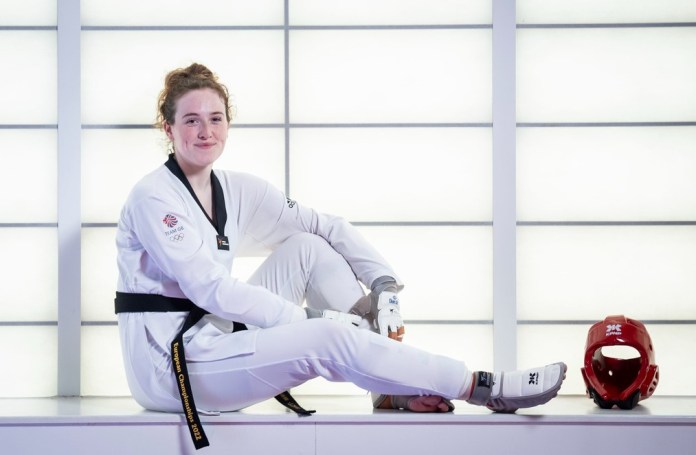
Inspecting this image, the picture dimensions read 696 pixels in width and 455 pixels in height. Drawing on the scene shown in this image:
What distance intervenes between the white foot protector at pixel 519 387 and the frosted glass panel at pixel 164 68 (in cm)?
179

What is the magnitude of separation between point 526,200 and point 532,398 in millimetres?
1385

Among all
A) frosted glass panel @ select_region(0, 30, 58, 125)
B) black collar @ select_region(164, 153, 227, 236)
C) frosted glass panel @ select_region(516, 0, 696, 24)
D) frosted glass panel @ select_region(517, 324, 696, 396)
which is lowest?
frosted glass panel @ select_region(517, 324, 696, 396)

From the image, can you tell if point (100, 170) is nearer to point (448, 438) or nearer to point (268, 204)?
point (268, 204)

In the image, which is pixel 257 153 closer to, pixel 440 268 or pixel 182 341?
pixel 440 268

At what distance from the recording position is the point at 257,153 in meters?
4.10

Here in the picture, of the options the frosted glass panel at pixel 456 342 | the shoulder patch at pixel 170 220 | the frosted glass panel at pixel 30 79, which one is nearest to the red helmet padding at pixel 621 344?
the frosted glass panel at pixel 456 342

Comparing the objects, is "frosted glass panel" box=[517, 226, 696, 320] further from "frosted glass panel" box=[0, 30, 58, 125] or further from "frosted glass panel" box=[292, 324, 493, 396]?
"frosted glass panel" box=[0, 30, 58, 125]

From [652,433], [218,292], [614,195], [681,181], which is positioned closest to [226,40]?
[218,292]

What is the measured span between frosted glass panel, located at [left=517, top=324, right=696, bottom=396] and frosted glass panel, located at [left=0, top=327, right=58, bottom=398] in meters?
2.30

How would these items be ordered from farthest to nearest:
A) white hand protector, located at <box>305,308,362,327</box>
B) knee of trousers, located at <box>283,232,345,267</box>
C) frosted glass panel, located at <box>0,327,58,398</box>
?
frosted glass panel, located at <box>0,327,58,398</box> → knee of trousers, located at <box>283,232,345,267</box> → white hand protector, located at <box>305,308,362,327</box>

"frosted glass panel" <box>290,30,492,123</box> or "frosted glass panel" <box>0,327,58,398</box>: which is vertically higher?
"frosted glass panel" <box>290,30,492,123</box>

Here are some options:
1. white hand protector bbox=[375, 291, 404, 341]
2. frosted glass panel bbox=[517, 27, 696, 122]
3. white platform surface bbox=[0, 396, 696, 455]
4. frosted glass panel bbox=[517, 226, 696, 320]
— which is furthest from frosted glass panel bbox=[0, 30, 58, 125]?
frosted glass panel bbox=[517, 226, 696, 320]

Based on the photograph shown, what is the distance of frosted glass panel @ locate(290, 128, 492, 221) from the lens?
410cm

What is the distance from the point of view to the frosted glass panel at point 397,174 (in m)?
4.10
